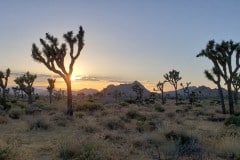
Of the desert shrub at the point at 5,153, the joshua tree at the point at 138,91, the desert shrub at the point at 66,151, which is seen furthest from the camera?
the joshua tree at the point at 138,91

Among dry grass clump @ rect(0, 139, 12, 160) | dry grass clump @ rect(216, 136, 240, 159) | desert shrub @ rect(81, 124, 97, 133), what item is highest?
dry grass clump @ rect(0, 139, 12, 160)

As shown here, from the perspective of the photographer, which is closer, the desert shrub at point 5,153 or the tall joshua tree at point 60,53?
the desert shrub at point 5,153

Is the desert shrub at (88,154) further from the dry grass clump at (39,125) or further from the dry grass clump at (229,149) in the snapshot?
the dry grass clump at (39,125)

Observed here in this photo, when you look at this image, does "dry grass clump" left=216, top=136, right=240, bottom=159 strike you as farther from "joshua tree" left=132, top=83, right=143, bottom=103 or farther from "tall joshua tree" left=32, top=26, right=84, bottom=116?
"joshua tree" left=132, top=83, right=143, bottom=103

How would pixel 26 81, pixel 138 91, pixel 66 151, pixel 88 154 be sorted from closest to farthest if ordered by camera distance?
pixel 88 154 → pixel 66 151 → pixel 26 81 → pixel 138 91

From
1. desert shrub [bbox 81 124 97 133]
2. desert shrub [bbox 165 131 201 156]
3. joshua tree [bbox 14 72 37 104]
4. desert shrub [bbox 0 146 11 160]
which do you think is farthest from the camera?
joshua tree [bbox 14 72 37 104]

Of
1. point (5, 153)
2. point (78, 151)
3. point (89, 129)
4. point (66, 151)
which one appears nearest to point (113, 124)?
point (89, 129)

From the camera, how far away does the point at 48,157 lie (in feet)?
30.8

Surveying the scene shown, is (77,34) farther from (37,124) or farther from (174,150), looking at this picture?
(174,150)

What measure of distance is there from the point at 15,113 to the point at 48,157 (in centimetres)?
1435

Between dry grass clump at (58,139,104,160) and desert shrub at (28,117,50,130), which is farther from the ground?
dry grass clump at (58,139,104,160)

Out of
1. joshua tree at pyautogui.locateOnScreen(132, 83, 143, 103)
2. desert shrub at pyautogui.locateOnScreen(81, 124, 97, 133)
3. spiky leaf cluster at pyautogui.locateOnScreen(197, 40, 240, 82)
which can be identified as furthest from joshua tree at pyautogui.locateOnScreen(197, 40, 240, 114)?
joshua tree at pyautogui.locateOnScreen(132, 83, 143, 103)

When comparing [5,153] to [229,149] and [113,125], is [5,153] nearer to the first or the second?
[229,149]

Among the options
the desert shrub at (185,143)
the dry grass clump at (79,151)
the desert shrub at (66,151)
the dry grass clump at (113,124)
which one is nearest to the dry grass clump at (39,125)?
the dry grass clump at (113,124)
